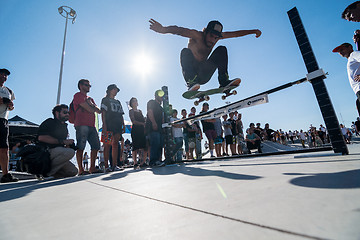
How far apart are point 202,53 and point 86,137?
2.83m

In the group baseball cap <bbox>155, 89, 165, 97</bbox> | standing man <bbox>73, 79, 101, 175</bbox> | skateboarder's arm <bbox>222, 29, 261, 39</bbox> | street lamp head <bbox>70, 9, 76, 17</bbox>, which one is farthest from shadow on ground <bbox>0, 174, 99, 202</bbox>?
street lamp head <bbox>70, 9, 76, 17</bbox>

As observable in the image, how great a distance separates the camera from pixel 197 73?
3.76 meters

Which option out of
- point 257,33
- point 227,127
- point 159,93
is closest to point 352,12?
point 257,33

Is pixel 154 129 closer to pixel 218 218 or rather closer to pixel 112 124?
pixel 112 124

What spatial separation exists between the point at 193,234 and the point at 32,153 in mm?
3248

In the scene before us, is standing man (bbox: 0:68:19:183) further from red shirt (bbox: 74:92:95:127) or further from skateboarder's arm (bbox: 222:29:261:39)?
skateboarder's arm (bbox: 222:29:261:39)

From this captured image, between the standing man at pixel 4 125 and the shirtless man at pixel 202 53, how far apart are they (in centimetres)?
269

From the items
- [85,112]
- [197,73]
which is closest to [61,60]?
[85,112]

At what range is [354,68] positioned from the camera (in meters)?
2.41

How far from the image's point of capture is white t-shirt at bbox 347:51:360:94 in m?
2.37

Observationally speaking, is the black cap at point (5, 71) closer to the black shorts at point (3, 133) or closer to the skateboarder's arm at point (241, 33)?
the black shorts at point (3, 133)

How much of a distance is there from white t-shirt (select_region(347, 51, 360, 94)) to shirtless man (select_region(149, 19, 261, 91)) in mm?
1824

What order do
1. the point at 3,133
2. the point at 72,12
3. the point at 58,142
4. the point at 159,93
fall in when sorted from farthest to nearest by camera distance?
the point at 72,12
the point at 159,93
the point at 58,142
the point at 3,133

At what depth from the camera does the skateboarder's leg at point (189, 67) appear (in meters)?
3.58
